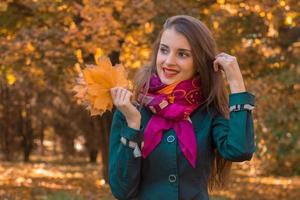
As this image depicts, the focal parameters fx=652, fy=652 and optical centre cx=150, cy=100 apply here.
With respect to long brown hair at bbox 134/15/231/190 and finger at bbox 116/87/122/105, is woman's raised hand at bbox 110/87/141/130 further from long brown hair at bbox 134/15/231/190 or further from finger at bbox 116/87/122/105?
long brown hair at bbox 134/15/231/190

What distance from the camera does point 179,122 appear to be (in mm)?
2777

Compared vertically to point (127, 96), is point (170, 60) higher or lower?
higher

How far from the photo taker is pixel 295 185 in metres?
16.9

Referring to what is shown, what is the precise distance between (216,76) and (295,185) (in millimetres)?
14648

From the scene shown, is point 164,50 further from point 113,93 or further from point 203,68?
point 113,93

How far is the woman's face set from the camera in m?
2.79

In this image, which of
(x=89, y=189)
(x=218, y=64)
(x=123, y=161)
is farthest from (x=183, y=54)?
(x=89, y=189)

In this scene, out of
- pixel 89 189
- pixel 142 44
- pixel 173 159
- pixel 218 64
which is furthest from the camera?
pixel 89 189

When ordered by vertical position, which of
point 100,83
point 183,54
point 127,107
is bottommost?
point 127,107

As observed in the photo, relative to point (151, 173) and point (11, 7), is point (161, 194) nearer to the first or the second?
point (151, 173)

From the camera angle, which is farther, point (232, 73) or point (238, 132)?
point (232, 73)

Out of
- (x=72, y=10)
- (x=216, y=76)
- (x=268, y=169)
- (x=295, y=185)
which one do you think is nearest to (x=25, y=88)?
(x=268, y=169)

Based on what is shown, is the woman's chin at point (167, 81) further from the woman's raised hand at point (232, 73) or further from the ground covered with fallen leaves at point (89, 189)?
the ground covered with fallen leaves at point (89, 189)

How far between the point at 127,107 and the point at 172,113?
233 mm
